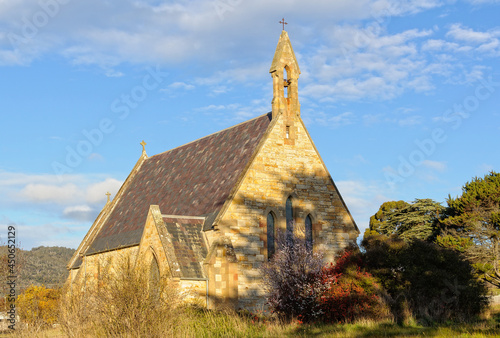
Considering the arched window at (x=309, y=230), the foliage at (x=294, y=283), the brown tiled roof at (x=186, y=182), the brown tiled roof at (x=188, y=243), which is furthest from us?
the brown tiled roof at (x=186, y=182)

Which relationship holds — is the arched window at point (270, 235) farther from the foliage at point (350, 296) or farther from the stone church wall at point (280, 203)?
the foliage at point (350, 296)

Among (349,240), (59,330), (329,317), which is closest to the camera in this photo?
(59,330)

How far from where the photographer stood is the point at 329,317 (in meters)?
21.6

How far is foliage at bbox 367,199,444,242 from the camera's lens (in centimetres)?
5522

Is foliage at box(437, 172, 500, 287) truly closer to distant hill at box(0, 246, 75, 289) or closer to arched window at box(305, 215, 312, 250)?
arched window at box(305, 215, 312, 250)

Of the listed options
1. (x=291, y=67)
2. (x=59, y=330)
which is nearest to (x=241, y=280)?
(x=59, y=330)

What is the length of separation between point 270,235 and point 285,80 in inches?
329

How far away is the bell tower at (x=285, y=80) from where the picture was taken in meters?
27.7

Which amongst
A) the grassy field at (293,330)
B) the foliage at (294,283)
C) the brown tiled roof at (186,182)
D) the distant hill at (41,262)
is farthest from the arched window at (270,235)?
the distant hill at (41,262)

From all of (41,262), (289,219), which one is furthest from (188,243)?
(41,262)

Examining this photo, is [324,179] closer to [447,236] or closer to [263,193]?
[263,193]

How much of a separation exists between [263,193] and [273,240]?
7.41 feet

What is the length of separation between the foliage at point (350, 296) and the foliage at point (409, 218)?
1216 inches

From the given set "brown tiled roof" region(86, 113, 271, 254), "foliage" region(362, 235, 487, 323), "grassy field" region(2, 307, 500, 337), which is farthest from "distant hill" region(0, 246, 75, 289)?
"foliage" region(362, 235, 487, 323)
